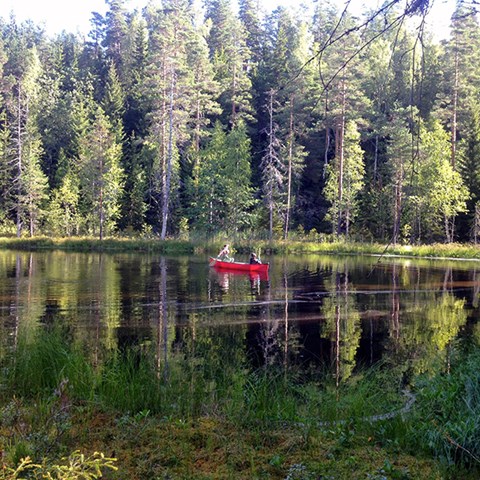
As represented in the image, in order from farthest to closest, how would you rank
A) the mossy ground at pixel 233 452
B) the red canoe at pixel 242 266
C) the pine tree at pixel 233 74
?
the pine tree at pixel 233 74
the red canoe at pixel 242 266
the mossy ground at pixel 233 452

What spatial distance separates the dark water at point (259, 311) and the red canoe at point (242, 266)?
925 mm

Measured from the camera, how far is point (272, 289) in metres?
→ 20.7

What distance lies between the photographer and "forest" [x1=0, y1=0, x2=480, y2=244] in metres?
44.5

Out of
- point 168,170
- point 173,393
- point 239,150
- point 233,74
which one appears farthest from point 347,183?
point 173,393

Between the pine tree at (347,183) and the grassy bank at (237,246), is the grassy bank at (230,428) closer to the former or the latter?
the grassy bank at (237,246)

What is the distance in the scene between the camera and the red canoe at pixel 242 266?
2608 cm

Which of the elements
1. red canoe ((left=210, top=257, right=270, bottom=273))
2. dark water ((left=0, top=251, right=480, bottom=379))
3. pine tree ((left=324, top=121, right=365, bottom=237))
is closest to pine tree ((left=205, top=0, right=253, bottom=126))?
pine tree ((left=324, top=121, right=365, bottom=237))

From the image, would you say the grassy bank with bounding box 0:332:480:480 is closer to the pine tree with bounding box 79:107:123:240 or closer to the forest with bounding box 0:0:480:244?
the forest with bounding box 0:0:480:244

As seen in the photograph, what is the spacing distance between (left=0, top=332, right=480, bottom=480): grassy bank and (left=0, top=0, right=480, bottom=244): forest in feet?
112

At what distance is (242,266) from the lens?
26859 millimetres

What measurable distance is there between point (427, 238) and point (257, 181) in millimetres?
18159

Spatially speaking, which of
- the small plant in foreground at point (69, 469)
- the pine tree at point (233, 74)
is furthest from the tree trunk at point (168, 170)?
the small plant in foreground at point (69, 469)

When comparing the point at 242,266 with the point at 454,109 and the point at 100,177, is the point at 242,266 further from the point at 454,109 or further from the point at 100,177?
the point at 454,109

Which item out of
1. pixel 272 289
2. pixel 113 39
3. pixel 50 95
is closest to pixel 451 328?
pixel 272 289
